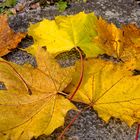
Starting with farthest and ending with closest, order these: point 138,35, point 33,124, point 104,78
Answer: point 138,35 < point 104,78 < point 33,124

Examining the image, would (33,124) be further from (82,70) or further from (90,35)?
(90,35)

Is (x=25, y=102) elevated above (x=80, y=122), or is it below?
above

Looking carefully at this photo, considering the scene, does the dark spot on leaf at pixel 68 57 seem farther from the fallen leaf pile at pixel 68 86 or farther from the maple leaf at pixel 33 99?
the maple leaf at pixel 33 99

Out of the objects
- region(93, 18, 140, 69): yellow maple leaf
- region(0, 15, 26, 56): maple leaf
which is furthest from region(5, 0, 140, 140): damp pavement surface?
region(93, 18, 140, 69): yellow maple leaf

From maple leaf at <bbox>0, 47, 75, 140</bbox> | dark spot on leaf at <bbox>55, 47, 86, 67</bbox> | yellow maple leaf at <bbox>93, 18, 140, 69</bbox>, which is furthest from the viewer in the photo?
dark spot on leaf at <bbox>55, 47, 86, 67</bbox>

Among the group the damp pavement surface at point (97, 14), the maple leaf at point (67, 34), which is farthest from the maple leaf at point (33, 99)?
the maple leaf at point (67, 34)

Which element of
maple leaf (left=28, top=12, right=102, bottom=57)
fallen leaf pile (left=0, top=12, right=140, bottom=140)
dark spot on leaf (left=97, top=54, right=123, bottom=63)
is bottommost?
dark spot on leaf (left=97, top=54, right=123, bottom=63)

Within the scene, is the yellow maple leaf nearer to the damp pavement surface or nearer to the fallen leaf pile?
the fallen leaf pile

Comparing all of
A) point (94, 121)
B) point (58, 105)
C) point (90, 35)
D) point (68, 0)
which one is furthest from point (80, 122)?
point (68, 0)

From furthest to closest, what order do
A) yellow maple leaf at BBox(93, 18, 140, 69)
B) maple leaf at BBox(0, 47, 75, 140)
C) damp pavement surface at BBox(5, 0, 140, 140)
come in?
yellow maple leaf at BBox(93, 18, 140, 69), damp pavement surface at BBox(5, 0, 140, 140), maple leaf at BBox(0, 47, 75, 140)

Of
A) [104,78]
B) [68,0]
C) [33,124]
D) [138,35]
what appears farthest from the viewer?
[68,0]
